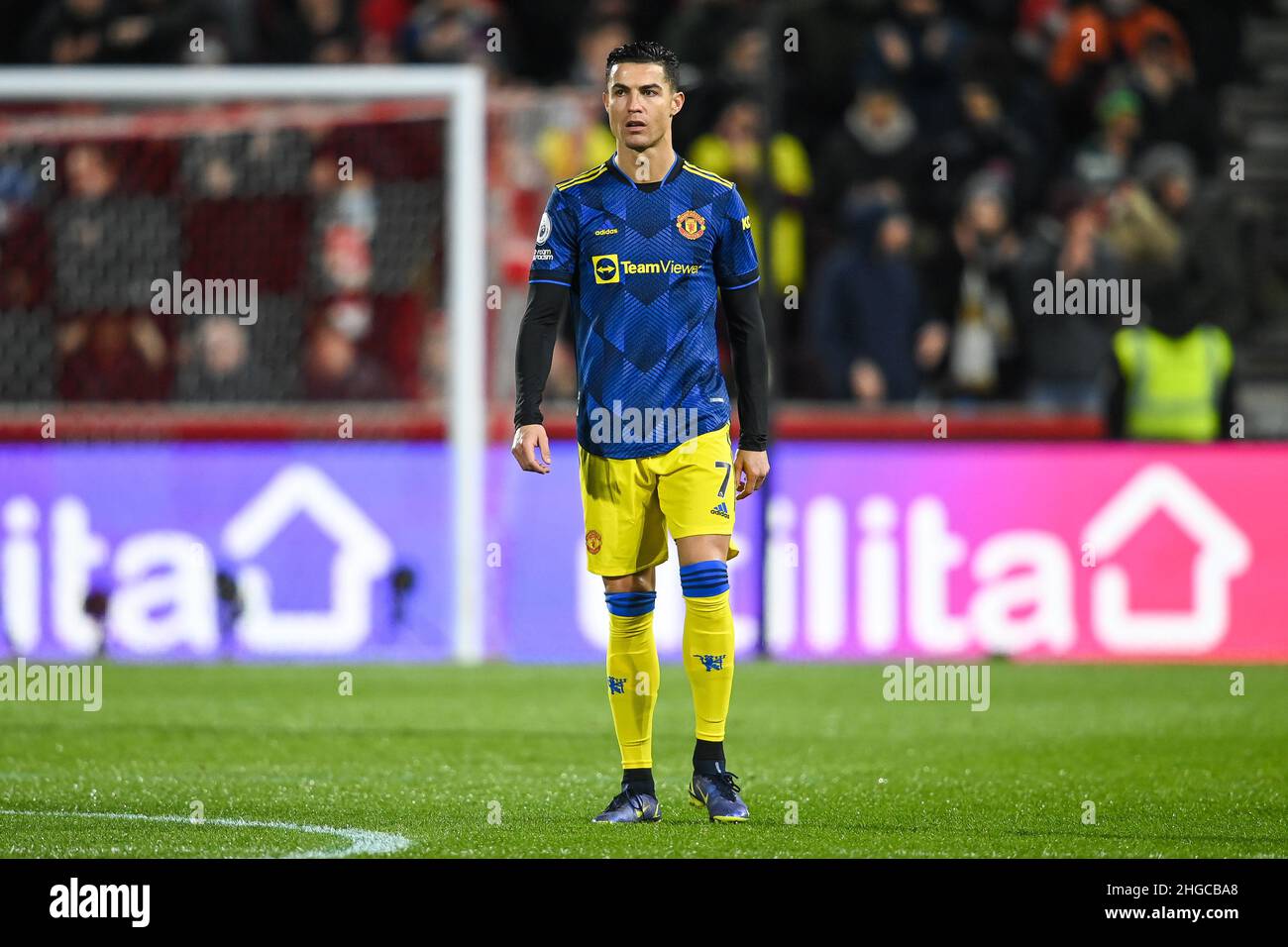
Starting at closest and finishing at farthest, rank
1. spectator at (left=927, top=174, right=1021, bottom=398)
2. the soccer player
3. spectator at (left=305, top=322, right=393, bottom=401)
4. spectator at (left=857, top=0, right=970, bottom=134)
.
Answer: the soccer player, spectator at (left=305, top=322, right=393, bottom=401), spectator at (left=927, top=174, right=1021, bottom=398), spectator at (left=857, top=0, right=970, bottom=134)

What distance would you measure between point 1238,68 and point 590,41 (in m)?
4.94

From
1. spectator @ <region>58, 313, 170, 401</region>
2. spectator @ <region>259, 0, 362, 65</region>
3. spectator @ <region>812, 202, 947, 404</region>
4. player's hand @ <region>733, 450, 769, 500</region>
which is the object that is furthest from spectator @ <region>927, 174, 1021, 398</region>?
player's hand @ <region>733, 450, 769, 500</region>

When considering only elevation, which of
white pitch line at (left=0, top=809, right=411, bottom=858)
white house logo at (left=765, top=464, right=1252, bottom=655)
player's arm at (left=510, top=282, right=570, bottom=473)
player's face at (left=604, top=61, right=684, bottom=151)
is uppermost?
player's face at (left=604, top=61, right=684, bottom=151)

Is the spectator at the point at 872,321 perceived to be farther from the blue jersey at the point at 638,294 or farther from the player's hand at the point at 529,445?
the player's hand at the point at 529,445

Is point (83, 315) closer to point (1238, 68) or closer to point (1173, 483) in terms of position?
point (1173, 483)

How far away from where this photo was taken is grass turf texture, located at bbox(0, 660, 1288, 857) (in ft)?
20.6

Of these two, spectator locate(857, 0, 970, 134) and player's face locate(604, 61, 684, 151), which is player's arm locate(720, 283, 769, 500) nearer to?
player's face locate(604, 61, 684, 151)

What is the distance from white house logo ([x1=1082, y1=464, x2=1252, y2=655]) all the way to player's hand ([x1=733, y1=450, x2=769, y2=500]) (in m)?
5.84

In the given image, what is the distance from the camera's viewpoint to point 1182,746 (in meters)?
8.66

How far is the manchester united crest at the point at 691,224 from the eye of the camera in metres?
6.59

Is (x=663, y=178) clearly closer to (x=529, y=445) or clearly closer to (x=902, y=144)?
(x=529, y=445)

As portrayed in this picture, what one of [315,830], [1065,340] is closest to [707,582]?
[315,830]

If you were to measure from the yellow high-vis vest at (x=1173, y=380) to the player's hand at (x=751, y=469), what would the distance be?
6.24 meters

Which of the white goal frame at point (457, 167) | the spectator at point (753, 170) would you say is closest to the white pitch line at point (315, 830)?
the white goal frame at point (457, 167)
